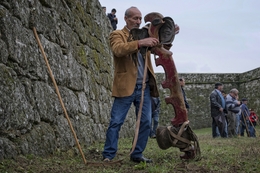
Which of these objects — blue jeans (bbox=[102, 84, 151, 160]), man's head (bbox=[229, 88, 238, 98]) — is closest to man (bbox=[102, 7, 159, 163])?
blue jeans (bbox=[102, 84, 151, 160])

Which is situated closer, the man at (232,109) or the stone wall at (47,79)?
the stone wall at (47,79)

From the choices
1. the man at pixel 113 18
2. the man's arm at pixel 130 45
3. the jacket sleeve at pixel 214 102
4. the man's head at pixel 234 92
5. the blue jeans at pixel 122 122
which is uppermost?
the man at pixel 113 18

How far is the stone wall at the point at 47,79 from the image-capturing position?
3.55 meters

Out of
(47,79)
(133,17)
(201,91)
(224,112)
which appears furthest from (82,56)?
(201,91)

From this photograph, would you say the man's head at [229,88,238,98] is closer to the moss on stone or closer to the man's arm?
the moss on stone

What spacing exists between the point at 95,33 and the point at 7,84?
4.88m

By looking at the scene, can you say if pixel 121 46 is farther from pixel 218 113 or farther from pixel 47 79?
pixel 218 113

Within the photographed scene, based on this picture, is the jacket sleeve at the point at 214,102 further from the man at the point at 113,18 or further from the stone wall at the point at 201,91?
the stone wall at the point at 201,91

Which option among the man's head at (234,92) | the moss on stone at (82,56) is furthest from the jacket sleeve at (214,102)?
the moss on stone at (82,56)

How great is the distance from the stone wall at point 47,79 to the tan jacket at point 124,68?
91 cm

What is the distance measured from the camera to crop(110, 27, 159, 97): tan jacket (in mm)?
4109

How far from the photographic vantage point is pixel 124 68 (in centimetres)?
429

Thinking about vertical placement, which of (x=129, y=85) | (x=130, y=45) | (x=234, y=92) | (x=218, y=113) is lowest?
(x=218, y=113)

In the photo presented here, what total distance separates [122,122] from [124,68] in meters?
0.64
